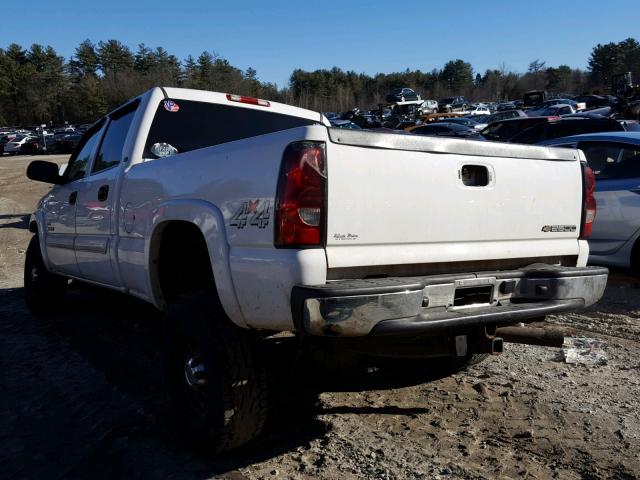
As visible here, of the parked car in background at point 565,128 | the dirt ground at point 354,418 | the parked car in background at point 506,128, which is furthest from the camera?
the parked car in background at point 506,128

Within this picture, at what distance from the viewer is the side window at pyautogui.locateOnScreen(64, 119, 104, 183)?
203 inches

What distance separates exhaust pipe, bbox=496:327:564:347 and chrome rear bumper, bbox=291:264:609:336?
19cm

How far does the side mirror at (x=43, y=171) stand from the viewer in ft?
17.4

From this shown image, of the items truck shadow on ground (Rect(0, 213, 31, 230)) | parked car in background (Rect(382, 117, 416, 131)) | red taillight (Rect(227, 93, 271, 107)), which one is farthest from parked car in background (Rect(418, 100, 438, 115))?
red taillight (Rect(227, 93, 271, 107))

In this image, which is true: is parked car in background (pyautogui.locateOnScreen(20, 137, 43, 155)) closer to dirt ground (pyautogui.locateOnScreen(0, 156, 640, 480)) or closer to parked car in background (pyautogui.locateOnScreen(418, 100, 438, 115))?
parked car in background (pyautogui.locateOnScreen(418, 100, 438, 115))

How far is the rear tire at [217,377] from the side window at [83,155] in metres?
2.51

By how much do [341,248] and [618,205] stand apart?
512 centimetres

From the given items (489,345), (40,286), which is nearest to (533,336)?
(489,345)

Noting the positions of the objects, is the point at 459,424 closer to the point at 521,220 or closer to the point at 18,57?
the point at 521,220

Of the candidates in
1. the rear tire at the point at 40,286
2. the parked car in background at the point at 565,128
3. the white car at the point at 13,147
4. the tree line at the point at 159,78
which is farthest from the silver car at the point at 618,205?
the tree line at the point at 159,78

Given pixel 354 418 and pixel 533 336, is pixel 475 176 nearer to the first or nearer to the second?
pixel 533 336

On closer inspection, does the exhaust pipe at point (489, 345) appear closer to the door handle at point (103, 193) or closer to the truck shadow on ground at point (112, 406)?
the truck shadow on ground at point (112, 406)

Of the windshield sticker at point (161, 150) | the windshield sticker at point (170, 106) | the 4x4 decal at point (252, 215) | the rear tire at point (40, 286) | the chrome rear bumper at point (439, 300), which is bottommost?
the rear tire at point (40, 286)

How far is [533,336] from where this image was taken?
10.9 ft
